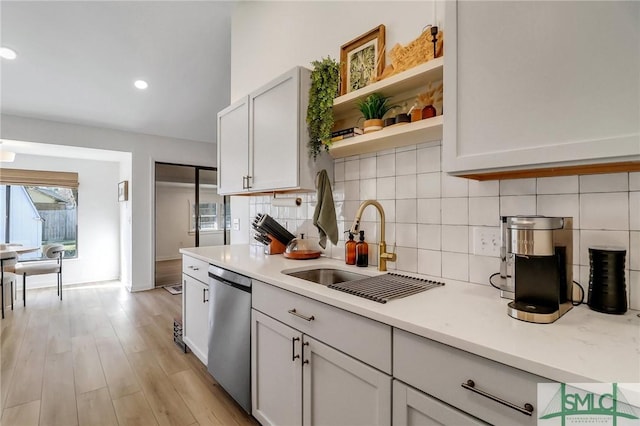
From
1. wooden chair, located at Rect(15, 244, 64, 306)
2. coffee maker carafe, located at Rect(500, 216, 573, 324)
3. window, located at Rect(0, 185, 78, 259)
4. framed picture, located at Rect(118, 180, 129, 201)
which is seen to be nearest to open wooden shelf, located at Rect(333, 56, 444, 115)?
coffee maker carafe, located at Rect(500, 216, 573, 324)

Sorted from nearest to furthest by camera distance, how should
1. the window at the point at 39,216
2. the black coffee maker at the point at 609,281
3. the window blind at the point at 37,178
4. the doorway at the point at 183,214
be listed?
the black coffee maker at the point at 609,281
the window blind at the point at 37,178
the window at the point at 39,216
the doorway at the point at 183,214

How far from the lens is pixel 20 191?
4816mm

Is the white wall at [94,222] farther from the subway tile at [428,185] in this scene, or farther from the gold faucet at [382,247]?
the subway tile at [428,185]

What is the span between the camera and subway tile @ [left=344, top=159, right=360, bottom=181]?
1.87 metres

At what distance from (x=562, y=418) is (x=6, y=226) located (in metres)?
6.82

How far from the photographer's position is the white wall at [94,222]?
5.11 metres

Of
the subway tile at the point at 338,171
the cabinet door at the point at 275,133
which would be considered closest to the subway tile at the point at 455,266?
the subway tile at the point at 338,171

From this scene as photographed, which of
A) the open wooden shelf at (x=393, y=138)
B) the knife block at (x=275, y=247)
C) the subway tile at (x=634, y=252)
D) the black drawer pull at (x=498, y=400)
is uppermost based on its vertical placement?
the open wooden shelf at (x=393, y=138)

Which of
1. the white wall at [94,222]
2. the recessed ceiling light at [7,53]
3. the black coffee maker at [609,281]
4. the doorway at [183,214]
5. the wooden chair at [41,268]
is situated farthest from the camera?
the doorway at [183,214]

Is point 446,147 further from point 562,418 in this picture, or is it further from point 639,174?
point 562,418

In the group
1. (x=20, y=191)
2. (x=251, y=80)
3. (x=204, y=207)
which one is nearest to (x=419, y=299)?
(x=251, y=80)

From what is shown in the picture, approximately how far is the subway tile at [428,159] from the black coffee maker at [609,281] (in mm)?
698

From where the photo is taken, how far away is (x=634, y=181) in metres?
0.97

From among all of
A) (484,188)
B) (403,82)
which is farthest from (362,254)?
(403,82)
